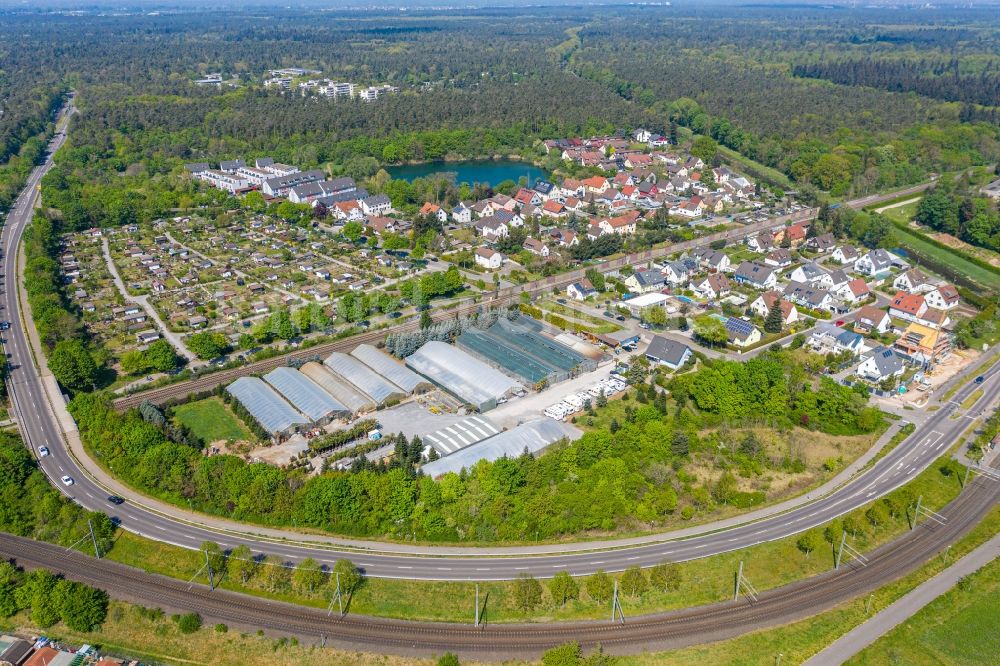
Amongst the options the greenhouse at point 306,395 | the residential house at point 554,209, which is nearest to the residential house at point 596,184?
the residential house at point 554,209

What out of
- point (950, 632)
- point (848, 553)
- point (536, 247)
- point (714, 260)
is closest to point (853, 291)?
point (714, 260)

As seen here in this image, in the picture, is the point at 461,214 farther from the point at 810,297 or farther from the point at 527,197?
the point at 810,297

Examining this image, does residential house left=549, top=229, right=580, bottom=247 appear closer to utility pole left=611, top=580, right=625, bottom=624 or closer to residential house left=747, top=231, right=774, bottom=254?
residential house left=747, top=231, right=774, bottom=254

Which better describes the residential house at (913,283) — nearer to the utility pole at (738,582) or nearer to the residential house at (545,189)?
the residential house at (545,189)

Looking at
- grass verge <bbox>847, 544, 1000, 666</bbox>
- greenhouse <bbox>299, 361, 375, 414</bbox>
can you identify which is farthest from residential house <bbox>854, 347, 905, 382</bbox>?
greenhouse <bbox>299, 361, 375, 414</bbox>

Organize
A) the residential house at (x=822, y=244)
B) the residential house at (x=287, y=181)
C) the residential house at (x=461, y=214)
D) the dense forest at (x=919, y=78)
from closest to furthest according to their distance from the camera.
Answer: the residential house at (x=822, y=244) → the residential house at (x=461, y=214) → the residential house at (x=287, y=181) → the dense forest at (x=919, y=78)

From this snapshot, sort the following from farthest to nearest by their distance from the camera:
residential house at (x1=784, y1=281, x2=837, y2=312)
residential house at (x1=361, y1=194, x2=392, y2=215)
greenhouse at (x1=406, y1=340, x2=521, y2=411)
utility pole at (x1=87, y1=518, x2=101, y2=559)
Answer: residential house at (x1=361, y1=194, x2=392, y2=215) < residential house at (x1=784, y1=281, x2=837, y2=312) < greenhouse at (x1=406, y1=340, x2=521, y2=411) < utility pole at (x1=87, y1=518, x2=101, y2=559)

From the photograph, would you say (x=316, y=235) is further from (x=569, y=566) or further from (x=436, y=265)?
(x=569, y=566)

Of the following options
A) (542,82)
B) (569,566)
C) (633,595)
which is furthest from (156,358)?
(542,82)
